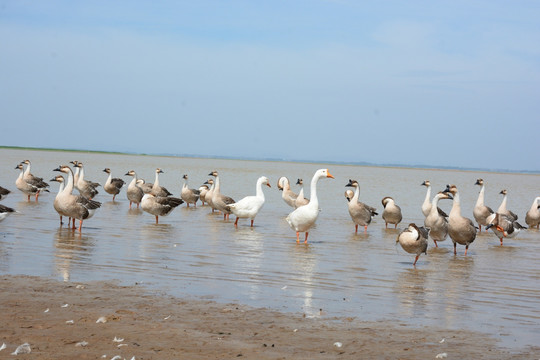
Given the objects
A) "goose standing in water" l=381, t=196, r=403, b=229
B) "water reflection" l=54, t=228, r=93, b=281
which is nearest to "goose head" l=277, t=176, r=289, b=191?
"goose standing in water" l=381, t=196, r=403, b=229

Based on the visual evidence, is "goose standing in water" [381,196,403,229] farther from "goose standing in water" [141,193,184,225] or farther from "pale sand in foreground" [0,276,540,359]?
"pale sand in foreground" [0,276,540,359]

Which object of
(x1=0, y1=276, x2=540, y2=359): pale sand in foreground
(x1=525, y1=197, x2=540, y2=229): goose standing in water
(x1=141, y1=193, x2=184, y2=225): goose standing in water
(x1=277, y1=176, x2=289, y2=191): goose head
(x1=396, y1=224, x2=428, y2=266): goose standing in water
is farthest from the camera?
(x1=277, y1=176, x2=289, y2=191): goose head

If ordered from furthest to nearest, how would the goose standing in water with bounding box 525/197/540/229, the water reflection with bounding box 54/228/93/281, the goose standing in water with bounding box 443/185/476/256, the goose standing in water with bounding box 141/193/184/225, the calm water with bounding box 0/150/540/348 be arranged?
the goose standing in water with bounding box 525/197/540/229
the goose standing in water with bounding box 141/193/184/225
the goose standing in water with bounding box 443/185/476/256
the water reflection with bounding box 54/228/93/281
the calm water with bounding box 0/150/540/348

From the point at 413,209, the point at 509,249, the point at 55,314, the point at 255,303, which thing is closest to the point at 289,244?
the point at 509,249

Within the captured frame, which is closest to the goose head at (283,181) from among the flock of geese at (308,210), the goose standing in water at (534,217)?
the flock of geese at (308,210)

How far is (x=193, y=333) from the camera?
8266 mm

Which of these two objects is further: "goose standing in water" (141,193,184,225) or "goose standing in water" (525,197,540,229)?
"goose standing in water" (525,197,540,229)

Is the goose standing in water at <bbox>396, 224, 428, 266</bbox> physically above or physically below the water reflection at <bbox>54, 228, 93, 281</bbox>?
above

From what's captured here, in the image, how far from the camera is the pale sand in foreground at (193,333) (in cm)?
752

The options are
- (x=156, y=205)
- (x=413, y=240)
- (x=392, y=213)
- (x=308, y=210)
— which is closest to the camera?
(x=413, y=240)

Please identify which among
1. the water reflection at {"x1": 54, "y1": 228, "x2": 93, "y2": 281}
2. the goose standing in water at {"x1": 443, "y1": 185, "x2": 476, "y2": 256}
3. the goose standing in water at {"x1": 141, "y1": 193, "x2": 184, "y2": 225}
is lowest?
the water reflection at {"x1": 54, "y1": 228, "x2": 93, "y2": 281}

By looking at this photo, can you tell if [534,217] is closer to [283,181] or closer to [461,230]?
[461,230]

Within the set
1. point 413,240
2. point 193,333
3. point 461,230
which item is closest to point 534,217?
point 461,230

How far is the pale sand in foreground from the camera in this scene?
7520mm
